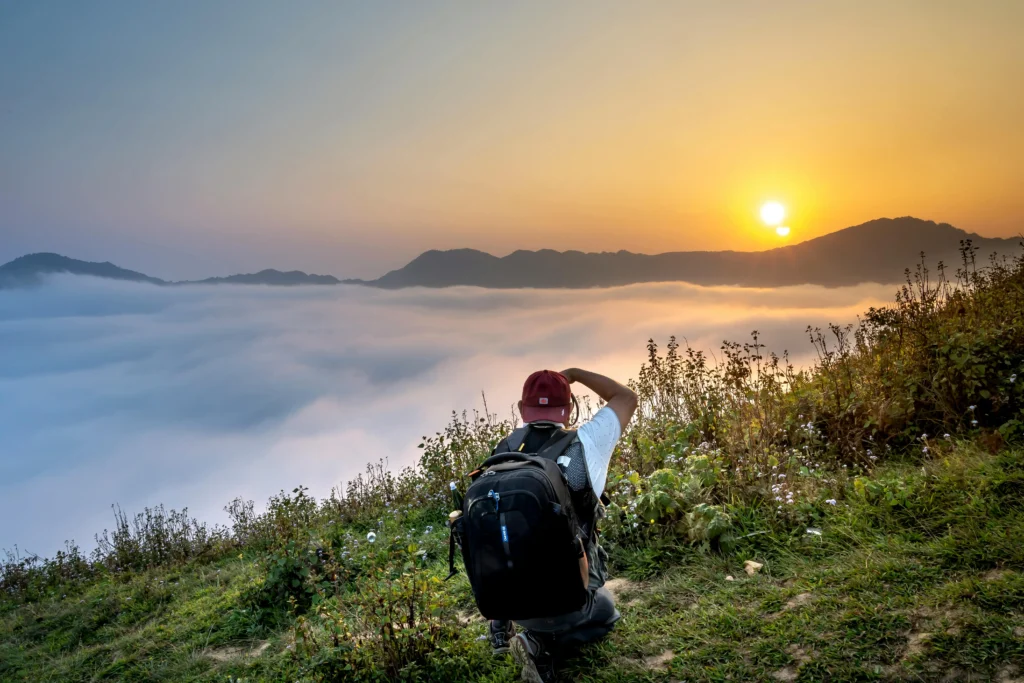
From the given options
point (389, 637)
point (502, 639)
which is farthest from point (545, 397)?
point (389, 637)

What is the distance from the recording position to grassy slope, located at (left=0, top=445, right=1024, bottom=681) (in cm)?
418

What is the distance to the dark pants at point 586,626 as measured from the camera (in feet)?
14.9

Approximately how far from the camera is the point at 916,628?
429 cm

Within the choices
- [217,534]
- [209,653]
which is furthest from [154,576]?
[209,653]

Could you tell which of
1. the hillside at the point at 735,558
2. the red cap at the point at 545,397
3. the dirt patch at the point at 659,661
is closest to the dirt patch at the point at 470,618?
the hillside at the point at 735,558

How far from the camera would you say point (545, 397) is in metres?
4.42

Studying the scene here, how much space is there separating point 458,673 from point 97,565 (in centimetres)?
1016

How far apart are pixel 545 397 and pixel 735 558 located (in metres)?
2.52

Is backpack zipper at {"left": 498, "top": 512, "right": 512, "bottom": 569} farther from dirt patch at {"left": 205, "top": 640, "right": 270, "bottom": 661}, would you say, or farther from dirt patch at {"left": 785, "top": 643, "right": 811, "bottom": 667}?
dirt patch at {"left": 205, "top": 640, "right": 270, "bottom": 661}

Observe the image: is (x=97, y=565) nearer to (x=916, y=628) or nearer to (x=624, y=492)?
(x=624, y=492)

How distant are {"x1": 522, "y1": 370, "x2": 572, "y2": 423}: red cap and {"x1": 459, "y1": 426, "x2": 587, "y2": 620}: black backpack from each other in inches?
23.4

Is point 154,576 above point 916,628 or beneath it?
beneath

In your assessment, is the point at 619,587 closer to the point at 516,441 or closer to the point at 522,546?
the point at 516,441

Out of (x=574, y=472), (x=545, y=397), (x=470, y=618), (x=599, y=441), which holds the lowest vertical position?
(x=470, y=618)
